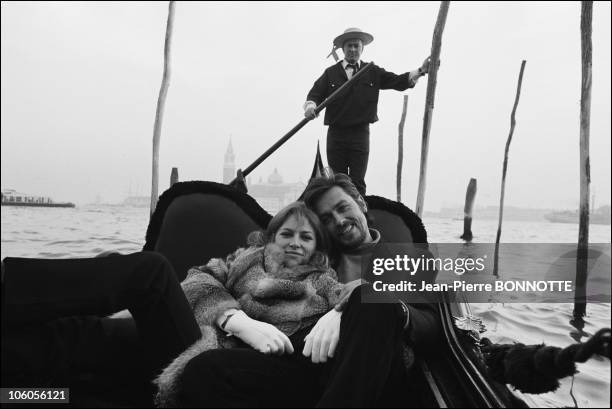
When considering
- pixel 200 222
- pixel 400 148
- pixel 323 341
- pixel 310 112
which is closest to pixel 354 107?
pixel 310 112

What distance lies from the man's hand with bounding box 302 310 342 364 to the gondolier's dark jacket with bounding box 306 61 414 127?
199 cm

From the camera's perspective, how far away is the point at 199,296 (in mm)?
1155

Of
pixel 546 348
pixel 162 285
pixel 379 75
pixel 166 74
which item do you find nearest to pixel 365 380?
pixel 546 348

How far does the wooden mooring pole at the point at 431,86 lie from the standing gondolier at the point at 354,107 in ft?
→ 5.17

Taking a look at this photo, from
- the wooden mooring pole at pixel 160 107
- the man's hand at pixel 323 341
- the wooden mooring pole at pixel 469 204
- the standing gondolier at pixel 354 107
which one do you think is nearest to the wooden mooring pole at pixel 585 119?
the standing gondolier at pixel 354 107

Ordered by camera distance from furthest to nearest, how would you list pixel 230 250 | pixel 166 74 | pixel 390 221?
pixel 166 74 < pixel 390 221 < pixel 230 250

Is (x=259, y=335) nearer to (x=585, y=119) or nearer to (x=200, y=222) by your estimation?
(x=200, y=222)

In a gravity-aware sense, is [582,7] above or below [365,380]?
above

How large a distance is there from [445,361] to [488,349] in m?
Result: 0.12

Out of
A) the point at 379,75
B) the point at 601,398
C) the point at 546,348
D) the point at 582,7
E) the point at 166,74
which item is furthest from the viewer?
the point at 166,74

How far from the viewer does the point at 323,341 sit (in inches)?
38.5

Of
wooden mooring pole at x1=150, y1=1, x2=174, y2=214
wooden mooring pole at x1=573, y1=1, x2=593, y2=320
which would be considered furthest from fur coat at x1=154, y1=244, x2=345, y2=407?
wooden mooring pole at x1=150, y1=1, x2=174, y2=214

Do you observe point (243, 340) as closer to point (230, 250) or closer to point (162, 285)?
point (162, 285)

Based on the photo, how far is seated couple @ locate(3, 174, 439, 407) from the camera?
0.89 metres
